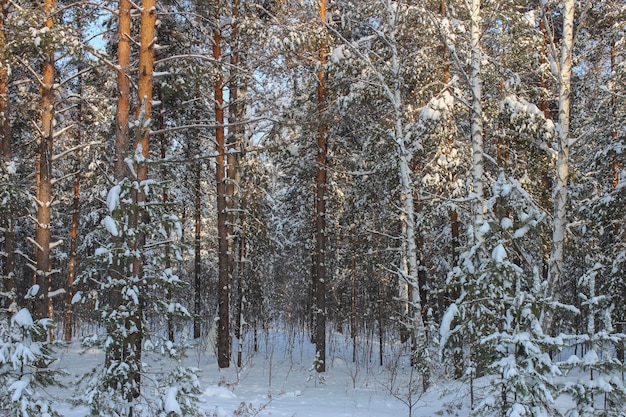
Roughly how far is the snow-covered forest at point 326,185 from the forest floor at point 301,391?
115mm

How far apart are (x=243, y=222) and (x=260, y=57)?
17.5ft

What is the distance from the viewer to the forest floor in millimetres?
8336

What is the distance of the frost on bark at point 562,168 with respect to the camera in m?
8.38

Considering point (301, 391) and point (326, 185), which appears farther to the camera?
point (326, 185)

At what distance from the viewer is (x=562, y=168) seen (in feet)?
28.6

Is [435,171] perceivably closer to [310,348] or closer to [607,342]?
[607,342]

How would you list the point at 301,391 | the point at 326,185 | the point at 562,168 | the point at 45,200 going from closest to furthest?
the point at 562,168 → the point at 45,200 → the point at 301,391 → the point at 326,185

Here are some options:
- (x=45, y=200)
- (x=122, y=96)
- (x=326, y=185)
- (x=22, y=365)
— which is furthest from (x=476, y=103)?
(x=45, y=200)

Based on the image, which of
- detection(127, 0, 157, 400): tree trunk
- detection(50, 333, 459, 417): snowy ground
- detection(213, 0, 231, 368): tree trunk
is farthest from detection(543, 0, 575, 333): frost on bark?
detection(213, 0, 231, 368): tree trunk

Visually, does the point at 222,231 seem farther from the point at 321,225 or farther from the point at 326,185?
the point at 326,185

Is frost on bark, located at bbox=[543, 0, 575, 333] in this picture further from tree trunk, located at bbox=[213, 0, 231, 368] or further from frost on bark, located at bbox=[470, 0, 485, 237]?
tree trunk, located at bbox=[213, 0, 231, 368]

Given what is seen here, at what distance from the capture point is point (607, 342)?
585 cm

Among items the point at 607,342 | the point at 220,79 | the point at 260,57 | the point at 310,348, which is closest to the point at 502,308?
the point at 607,342

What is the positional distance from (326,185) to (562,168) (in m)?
6.72
